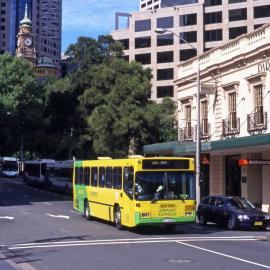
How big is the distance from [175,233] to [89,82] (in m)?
32.5

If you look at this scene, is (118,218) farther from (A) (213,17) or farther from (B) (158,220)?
(A) (213,17)

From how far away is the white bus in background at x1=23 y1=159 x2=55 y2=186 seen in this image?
202 feet

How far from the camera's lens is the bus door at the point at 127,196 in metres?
21.2

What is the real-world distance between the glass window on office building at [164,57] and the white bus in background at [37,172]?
109 ft

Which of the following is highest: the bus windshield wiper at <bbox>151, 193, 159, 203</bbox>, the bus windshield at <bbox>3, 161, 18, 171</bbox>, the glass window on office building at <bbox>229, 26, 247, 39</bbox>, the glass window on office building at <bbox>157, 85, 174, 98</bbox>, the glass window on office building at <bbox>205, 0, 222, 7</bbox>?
the glass window on office building at <bbox>205, 0, 222, 7</bbox>

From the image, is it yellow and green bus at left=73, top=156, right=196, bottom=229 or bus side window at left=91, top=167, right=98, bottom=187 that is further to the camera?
bus side window at left=91, top=167, right=98, bottom=187

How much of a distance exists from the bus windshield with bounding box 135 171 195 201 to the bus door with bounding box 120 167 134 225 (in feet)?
0.96

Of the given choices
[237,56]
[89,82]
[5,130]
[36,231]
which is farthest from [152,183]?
[5,130]

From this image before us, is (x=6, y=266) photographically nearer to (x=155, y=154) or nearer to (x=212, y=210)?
(x=212, y=210)

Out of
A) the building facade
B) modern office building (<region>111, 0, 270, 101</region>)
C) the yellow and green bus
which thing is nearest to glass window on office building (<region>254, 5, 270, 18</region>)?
modern office building (<region>111, 0, 270, 101</region>)

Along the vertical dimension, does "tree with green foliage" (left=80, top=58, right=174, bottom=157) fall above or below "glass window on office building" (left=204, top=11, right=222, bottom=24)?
below

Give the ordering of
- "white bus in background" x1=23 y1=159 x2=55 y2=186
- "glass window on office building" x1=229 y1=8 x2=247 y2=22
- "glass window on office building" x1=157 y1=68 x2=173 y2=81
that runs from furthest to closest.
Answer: "glass window on office building" x1=157 y1=68 x2=173 y2=81 → "glass window on office building" x1=229 y1=8 x2=247 y2=22 → "white bus in background" x1=23 y1=159 x2=55 y2=186

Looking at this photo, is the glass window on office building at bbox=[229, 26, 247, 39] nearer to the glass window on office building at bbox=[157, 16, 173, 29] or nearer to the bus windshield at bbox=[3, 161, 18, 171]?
the glass window on office building at bbox=[157, 16, 173, 29]

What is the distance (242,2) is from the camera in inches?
3506
